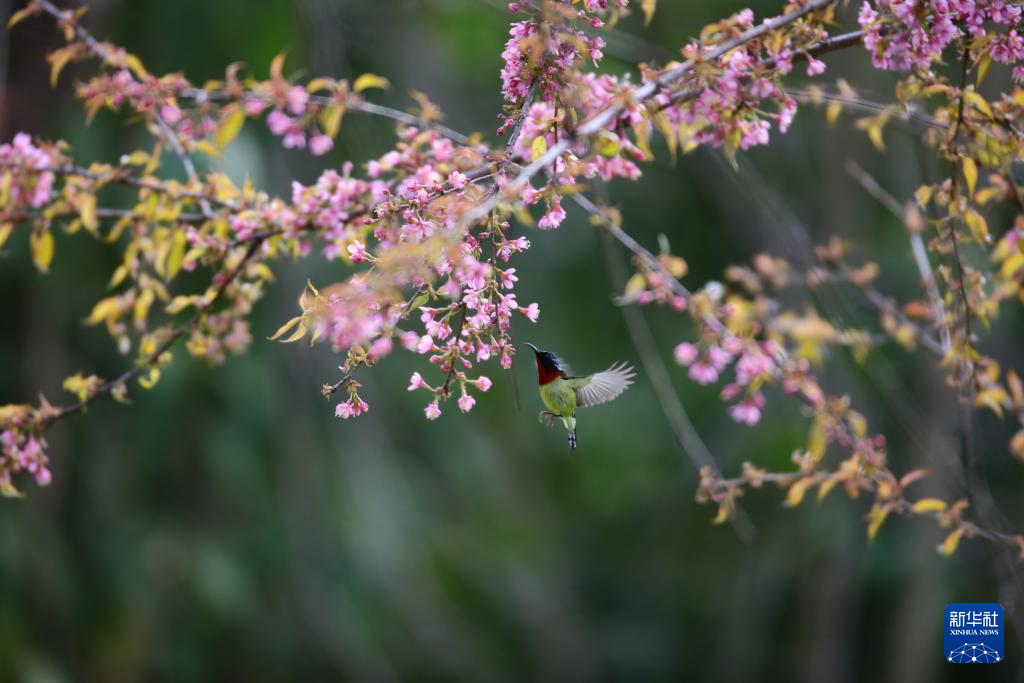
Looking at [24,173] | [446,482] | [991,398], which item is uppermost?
[446,482]

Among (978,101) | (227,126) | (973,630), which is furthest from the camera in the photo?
(973,630)

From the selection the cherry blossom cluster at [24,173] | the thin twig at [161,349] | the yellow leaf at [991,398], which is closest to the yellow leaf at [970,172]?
the yellow leaf at [991,398]

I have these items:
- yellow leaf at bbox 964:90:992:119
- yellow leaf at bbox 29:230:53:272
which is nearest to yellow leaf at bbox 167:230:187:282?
yellow leaf at bbox 29:230:53:272

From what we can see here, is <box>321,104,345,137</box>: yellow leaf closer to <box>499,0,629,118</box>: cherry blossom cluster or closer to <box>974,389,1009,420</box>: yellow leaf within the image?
<box>499,0,629,118</box>: cherry blossom cluster

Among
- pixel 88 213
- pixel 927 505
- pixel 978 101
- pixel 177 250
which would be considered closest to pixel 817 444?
pixel 927 505

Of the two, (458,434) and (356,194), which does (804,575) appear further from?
(356,194)

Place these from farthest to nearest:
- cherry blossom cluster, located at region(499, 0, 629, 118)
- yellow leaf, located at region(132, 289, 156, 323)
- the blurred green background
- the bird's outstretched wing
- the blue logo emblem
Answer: the blurred green background
the blue logo emblem
yellow leaf, located at region(132, 289, 156, 323)
the bird's outstretched wing
cherry blossom cluster, located at region(499, 0, 629, 118)

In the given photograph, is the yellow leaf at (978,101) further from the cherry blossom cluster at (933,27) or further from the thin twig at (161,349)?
the thin twig at (161,349)

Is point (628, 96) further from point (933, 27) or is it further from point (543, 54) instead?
point (933, 27)
